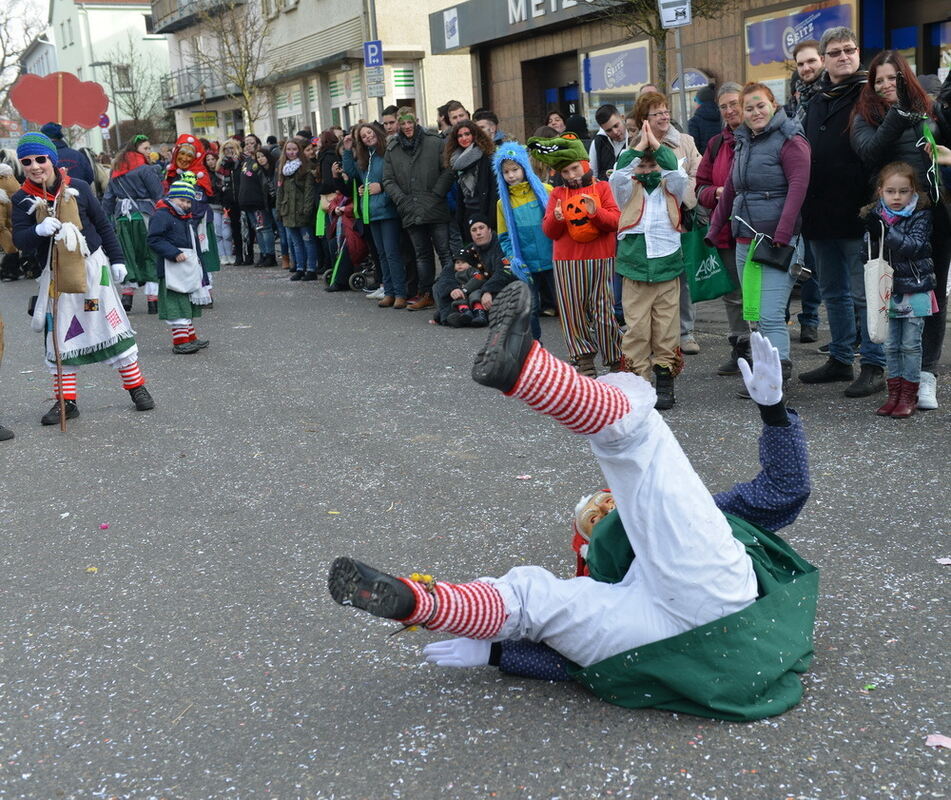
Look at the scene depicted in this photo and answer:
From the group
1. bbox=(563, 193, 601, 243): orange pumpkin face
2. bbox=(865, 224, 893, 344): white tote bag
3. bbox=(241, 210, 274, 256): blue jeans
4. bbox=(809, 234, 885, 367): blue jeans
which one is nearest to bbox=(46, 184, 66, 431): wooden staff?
bbox=(563, 193, 601, 243): orange pumpkin face

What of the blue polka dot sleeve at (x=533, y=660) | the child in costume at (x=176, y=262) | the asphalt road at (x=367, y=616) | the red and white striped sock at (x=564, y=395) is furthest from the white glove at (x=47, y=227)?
the red and white striped sock at (x=564, y=395)

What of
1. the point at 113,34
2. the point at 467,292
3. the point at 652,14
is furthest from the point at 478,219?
the point at 113,34

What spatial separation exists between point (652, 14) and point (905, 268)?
330 inches

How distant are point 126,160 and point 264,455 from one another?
747cm

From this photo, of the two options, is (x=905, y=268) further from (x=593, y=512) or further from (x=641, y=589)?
(x=641, y=589)

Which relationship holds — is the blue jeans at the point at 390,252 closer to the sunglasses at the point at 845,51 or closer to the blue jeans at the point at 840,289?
the blue jeans at the point at 840,289

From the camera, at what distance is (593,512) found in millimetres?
3799

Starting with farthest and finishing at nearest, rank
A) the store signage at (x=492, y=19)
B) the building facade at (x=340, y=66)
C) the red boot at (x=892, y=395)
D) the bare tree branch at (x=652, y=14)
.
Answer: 1. the building facade at (x=340, y=66)
2. the store signage at (x=492, y=19)
3. the bare tree branch at (x=652, y=14)
4. the red boot at (x=892, y=395)

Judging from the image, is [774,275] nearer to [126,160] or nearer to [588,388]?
[588,388]

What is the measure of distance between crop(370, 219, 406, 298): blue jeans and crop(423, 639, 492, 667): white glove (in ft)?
29.4

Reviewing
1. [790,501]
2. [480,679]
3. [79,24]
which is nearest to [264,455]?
[480,679]

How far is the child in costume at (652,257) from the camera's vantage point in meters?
6.98

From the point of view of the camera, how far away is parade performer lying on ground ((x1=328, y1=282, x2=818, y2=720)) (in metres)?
3.04

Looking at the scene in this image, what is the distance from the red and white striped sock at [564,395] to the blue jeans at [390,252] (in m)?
9.22
